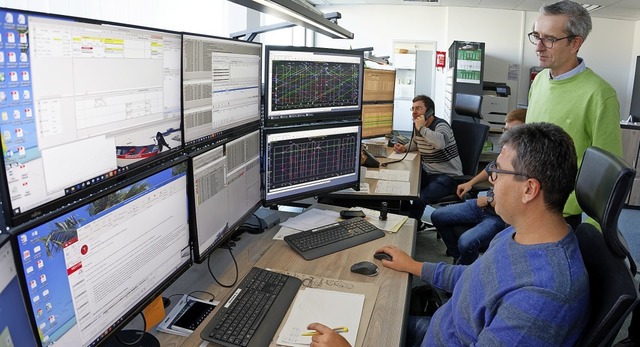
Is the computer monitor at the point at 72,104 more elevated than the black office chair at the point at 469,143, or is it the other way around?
the computer monitor at the point at 72,104

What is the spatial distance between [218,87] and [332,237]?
716 mm

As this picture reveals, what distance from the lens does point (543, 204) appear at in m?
1.19

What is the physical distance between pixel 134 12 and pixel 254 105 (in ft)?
Result: 5.80

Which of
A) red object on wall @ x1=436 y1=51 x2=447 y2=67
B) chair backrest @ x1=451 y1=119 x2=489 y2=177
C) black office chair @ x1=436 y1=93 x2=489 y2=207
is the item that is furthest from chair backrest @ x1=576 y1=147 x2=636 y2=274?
red object on wall @ x1=436 y1=51 x2=447 y2=67

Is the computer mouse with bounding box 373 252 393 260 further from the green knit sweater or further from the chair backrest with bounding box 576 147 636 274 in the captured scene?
the green knit sweater

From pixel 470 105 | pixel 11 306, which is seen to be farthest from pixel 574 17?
pixel 470 105

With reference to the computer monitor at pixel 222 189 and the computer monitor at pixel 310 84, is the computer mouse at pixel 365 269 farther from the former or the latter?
the computer monitor at pixel 310 84

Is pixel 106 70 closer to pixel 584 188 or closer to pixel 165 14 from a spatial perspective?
pixel 584 188

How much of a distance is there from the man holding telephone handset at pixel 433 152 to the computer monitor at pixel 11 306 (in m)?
2.91

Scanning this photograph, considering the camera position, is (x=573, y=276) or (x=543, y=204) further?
(x=543, y=204)

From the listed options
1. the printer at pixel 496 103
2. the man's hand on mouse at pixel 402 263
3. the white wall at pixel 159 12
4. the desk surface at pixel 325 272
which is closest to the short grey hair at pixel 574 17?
the desk surface at pixel 325 272

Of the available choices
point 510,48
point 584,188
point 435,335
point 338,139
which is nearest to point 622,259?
point 584,188

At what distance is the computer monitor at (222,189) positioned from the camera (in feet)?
4.38

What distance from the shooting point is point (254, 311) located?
126 cm
